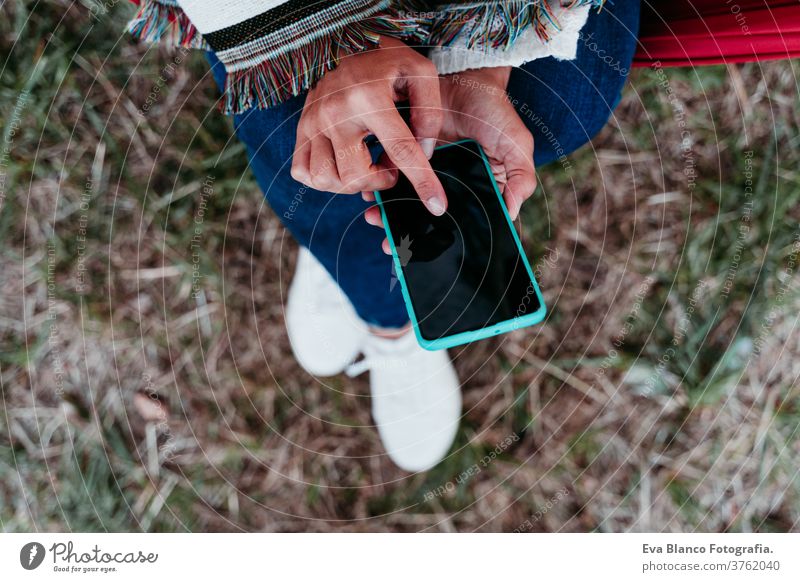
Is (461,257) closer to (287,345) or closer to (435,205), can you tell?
(435,205)

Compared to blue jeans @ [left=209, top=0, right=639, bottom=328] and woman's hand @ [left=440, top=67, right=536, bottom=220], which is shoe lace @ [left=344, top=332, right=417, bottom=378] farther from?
woman's hand @ [left=440, top=67, right=536, bottom=220]

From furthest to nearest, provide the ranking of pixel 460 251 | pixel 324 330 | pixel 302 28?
pixel 324 330
pixel 460 251
pixel 302 28

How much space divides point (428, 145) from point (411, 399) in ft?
1.32

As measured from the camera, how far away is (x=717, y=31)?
1.68ft

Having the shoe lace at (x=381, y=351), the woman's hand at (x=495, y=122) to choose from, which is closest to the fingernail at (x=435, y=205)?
the woman's hand at (x=495, y=122)

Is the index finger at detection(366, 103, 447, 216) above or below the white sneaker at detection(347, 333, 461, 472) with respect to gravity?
above

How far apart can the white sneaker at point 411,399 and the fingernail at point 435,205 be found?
301 millimetres

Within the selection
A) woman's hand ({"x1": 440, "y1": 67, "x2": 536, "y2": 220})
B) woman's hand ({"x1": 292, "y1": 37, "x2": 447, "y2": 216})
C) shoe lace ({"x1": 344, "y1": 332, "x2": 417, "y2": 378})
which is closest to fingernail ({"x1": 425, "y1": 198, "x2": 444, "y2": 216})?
woman's hand ({"x1": 292, "y1": 37, "x2": 447, "y2": 216})

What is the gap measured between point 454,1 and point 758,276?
0.64 metres

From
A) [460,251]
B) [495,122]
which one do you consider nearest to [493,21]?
[495,122]

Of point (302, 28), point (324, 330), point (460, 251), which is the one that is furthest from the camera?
point (324, 330)

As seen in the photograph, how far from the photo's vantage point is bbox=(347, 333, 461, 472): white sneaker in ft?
2.51

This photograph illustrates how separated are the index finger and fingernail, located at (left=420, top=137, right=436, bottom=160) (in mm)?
55

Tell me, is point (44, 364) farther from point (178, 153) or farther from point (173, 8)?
point (173, 8)
